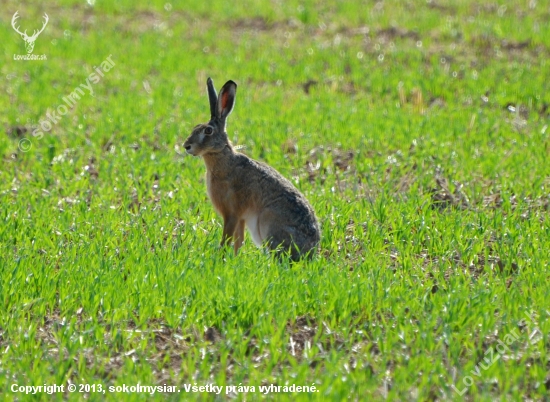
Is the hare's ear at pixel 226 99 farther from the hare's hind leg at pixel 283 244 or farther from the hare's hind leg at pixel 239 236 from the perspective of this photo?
the hare's hind leg at pixel 283 244

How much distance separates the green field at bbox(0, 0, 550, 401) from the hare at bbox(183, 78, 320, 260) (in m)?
0.17

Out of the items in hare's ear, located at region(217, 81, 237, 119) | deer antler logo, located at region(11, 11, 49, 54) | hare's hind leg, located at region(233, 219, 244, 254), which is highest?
deer antler logo, located at region(11, 11, 49, 54)

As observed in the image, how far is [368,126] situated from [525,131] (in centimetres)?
183

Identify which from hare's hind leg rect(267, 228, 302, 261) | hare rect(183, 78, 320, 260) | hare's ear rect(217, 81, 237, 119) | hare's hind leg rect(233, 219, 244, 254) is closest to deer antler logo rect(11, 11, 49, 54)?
hare's ear rect(217, 81, 237, 119)

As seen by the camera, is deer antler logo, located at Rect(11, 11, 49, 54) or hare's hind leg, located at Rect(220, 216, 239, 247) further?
deer antler logo, located at Rect(11, 11, 49, 54)

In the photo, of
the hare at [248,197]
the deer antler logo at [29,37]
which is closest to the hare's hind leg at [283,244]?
the hare at [248,197]

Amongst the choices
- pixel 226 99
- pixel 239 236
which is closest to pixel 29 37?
pixel 226 99

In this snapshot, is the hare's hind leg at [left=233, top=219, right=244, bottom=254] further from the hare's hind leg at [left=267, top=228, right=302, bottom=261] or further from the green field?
the hare's hind leg at [left=267, top=228, right=302, bottom=261]

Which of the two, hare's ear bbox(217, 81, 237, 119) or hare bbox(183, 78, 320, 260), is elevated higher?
hare's ear bbox(217, 81, 237, 119)

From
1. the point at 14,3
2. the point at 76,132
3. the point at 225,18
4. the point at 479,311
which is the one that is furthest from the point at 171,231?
the point at 14,3

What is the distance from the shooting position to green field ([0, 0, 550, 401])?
4723 mm

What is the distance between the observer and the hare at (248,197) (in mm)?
6129

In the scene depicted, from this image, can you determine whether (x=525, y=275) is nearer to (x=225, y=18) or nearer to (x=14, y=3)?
(x=225, y=18)

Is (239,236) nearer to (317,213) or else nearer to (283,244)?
(283,244)
